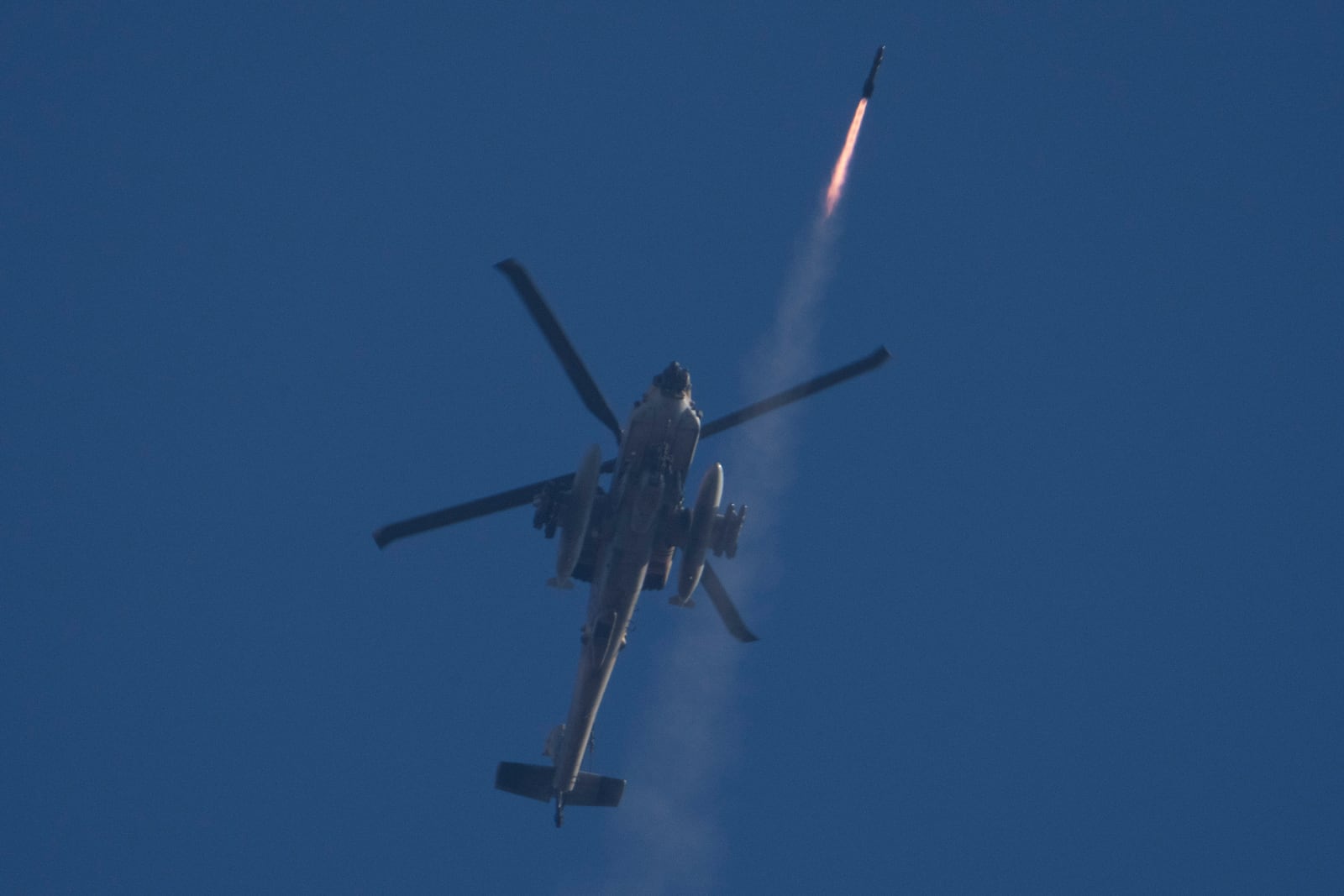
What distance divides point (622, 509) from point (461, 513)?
472 cm

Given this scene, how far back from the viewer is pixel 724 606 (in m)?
45.0

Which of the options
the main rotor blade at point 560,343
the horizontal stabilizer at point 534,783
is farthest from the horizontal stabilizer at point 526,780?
the main rotor blade at point 560,343

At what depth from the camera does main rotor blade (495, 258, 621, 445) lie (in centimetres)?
3862

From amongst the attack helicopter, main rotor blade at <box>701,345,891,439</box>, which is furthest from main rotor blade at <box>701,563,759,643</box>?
main rotor blade at <box>701,345,891,439</box>

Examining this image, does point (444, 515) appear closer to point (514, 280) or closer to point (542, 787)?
point (514, 280)

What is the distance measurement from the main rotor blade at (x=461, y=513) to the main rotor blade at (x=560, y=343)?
64.6 inches

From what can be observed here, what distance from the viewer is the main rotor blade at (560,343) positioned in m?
38.6

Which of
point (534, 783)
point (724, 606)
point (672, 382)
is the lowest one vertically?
Result: point (534, 783)

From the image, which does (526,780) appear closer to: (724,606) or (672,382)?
(724,606)

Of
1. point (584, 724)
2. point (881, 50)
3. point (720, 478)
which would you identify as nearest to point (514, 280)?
point (720, 478)

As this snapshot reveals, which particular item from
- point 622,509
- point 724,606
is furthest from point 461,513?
point 724,606

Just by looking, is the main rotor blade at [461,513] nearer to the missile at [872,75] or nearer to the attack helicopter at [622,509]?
the attack helicopter at [622,509]

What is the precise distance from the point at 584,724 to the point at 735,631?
605 cm

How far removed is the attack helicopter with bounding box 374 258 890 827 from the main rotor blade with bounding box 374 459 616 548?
0.02 meters
